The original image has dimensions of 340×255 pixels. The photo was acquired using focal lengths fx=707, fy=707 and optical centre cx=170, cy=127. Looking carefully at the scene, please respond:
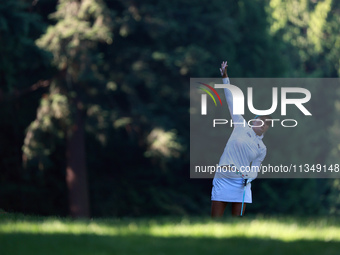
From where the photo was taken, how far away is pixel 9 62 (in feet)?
64.1

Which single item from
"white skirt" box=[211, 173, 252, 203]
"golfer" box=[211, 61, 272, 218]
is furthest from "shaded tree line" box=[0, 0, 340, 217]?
"white skirt" box=[211, 173, 252, 203]

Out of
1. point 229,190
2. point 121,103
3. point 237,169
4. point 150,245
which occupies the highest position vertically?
point 121,103

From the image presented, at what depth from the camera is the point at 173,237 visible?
235 inches

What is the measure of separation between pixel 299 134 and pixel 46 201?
10275 mm

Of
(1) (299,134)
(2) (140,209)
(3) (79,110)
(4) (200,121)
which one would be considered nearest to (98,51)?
(3) (79,110)

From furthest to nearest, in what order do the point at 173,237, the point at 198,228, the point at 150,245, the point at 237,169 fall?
the point at 237,169 < the point at 198,228 < the point at 173,237 < the point at 150,245

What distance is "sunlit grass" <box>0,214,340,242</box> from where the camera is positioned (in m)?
6.14

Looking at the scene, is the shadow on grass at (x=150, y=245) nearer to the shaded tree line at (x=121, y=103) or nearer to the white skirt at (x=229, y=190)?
the white skirt at (x=229, y=190)

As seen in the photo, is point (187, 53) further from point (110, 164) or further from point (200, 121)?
point (110, 164)

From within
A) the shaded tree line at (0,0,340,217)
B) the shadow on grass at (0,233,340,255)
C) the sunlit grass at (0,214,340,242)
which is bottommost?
the shadow on grass at (0,233,340,255)

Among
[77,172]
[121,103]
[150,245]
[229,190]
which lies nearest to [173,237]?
[150,245]

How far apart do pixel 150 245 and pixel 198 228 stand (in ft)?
2.97

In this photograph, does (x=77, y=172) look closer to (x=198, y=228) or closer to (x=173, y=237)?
(x=198, y=228)

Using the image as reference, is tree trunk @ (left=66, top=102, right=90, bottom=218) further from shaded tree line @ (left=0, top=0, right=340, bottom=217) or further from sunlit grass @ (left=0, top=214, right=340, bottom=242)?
sunlit grass @ (left=0, top=214, right=340, bottom=242)
